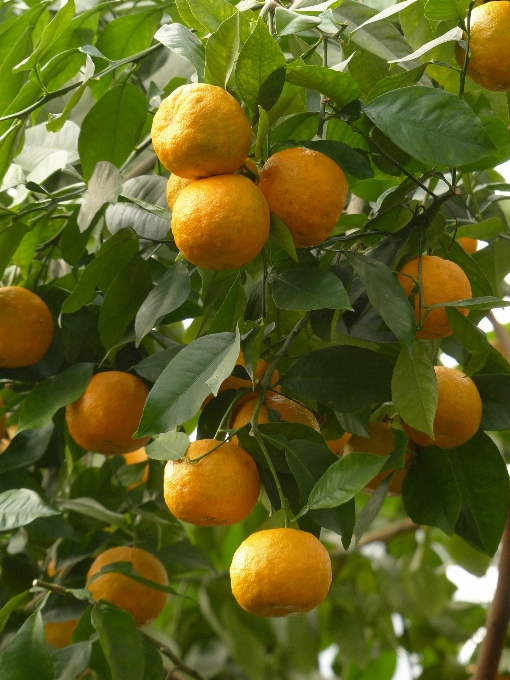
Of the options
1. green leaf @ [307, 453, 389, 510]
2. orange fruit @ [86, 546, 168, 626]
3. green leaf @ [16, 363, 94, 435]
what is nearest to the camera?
green leaf @ [307, 453, 389, 510]

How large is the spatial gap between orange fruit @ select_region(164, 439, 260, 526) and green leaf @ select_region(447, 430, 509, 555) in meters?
0.31

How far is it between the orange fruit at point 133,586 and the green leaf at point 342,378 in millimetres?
471

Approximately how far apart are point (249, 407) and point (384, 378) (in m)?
0.14

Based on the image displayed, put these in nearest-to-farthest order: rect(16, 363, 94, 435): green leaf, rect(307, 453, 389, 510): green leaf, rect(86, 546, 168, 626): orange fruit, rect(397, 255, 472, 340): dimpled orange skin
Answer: rect(307, 453, 389, 510): green leaf < rect(397, 255, 472, 340): dimpled orange skin < rect(16, 363, 94, 435): green leaf < rect(86, 546, 168, 626): orange fruit

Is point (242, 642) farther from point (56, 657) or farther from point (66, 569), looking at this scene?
point (56, 657)

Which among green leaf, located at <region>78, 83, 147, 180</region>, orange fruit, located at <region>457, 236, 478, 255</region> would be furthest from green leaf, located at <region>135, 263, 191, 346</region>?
orange fruit, located at <region>457, 236, 478, 255</region>

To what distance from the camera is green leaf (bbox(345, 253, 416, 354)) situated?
2.36 feet

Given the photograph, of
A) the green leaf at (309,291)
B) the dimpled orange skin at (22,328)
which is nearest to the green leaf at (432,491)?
the green leaf at (309,291)

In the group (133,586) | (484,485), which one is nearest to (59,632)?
(133,586)

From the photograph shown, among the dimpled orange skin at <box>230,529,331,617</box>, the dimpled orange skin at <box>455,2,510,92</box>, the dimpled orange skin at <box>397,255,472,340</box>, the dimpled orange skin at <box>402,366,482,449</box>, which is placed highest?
the dimpled orange skin at <box>455,2,510,92</box>

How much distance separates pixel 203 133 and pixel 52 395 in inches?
19.5

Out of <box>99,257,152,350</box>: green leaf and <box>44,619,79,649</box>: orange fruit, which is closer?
<box>99,257,152,350</box>: green leaf

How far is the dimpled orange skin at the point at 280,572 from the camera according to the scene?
0.68 metres

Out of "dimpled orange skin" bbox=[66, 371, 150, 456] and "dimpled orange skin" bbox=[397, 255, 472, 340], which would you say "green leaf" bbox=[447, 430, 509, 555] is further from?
"dimpled orange skin" bbox=[66, 371, 150, 456]
